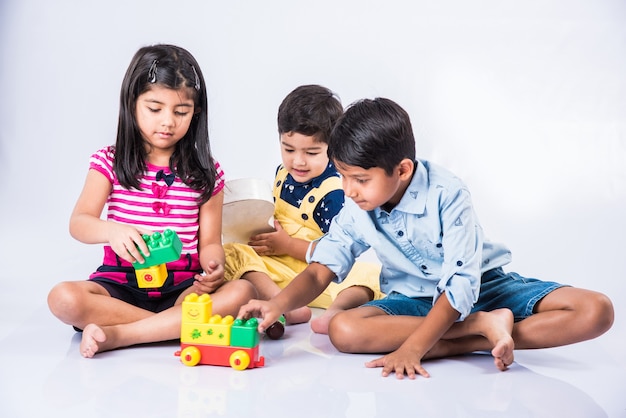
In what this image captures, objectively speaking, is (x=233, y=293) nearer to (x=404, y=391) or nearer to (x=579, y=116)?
(x=404, y=391)

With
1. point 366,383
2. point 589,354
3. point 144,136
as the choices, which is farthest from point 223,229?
point 589,354

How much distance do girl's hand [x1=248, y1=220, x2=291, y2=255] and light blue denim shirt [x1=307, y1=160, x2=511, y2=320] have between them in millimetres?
429

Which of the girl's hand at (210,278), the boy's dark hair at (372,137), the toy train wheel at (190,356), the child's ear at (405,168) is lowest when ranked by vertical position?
the toy train wheel at (190,356)

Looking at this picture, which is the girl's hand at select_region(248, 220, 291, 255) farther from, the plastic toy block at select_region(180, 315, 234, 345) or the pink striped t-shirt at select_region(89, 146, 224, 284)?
the plastic toy block at select_region(180, 315, 234, 345)

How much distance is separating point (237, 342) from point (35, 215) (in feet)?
5.02

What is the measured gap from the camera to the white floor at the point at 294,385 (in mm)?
1664

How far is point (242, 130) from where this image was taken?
3.53m

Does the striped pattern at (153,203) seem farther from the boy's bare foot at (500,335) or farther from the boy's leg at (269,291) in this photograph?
the boy's bare foot at (500,335)

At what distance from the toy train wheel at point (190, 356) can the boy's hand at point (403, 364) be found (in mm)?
393

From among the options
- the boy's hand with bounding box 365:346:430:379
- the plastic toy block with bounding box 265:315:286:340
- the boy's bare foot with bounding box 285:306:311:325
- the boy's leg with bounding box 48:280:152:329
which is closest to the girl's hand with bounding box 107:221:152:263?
the boy's leg with bounding box 48:280:152:329

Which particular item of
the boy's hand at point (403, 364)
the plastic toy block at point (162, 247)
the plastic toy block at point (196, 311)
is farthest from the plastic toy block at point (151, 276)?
the boy's hand at point (403, 364)

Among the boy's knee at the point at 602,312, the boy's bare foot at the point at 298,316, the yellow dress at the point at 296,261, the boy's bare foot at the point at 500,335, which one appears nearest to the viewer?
the boy's bare foot at the point at 500,335

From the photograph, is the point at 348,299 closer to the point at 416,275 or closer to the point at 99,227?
the point at 416,275

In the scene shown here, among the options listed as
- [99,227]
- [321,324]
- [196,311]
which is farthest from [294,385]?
[99,227]
